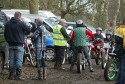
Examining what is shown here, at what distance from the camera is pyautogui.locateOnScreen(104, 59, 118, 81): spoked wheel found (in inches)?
482

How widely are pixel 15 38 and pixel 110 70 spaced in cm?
308

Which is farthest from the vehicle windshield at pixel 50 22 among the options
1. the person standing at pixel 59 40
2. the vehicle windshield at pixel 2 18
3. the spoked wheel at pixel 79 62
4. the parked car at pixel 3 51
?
the parked car at pixel 3 51

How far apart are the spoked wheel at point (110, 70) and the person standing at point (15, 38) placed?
2.64 m

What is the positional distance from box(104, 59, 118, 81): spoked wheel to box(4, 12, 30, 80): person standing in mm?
2637

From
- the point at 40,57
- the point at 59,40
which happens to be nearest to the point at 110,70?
the point at 40,57

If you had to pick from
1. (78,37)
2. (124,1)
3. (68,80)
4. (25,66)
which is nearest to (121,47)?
(68,80)

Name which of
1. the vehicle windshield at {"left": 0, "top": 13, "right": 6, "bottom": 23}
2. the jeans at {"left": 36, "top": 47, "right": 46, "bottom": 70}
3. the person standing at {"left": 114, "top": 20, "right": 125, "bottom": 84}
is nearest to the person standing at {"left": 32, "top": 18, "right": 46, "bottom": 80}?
the jeans at {"left": 36, "top": 47, "right": 46, "bottom": 70}

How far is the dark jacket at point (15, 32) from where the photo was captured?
38.6 ft

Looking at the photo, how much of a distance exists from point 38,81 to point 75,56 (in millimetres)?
2709

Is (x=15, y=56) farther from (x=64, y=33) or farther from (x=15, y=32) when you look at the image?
(x=64, y=33)

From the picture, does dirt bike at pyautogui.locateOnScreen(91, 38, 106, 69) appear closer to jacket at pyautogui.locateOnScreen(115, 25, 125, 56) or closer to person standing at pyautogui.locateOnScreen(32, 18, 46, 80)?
person standing at pyautogui.locateOnScreen(32, 18, 46, 80)

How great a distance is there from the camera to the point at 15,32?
11.8m

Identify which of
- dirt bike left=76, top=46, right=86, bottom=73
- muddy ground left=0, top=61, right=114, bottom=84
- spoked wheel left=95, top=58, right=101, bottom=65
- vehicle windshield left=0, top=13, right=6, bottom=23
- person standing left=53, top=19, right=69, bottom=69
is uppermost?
vehicle windshield left=0, top=13, right=6, bottom=23

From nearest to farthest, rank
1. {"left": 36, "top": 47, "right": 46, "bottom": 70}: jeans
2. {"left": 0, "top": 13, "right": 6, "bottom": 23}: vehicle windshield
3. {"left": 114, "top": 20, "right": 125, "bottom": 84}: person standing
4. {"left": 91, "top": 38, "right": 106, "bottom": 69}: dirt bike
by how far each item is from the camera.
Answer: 1. {"left": 114, "top": 20, "right": 125, "bottom": 84}: person standing
2. {"left": 36, "top": 47, "right": 46, "bottom": 70}: jeans
3. {"left": 0, "top": 13, "right": 6, "bottom": 23}: vehicle windshield
4. {"left": 91, "top": 38, "right": 106, "bottom": 69}: dirt bike
